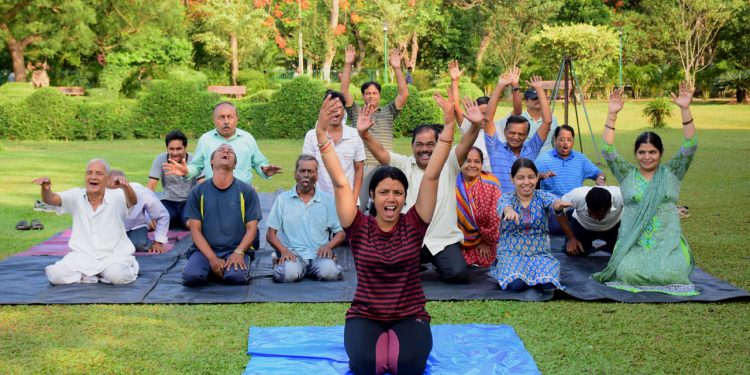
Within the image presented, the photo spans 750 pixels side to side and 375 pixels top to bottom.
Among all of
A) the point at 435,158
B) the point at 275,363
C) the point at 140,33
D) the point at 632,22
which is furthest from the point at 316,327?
the point at 632,22

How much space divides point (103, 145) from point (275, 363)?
18269 millimetres

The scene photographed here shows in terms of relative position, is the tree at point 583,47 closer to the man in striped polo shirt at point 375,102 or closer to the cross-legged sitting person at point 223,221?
the man in striped polo shirt at point 375,102

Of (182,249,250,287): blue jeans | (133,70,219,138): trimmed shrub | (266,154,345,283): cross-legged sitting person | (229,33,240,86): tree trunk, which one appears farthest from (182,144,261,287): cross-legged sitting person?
(229,33,240,86): tree trunk

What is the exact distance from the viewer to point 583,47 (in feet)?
124

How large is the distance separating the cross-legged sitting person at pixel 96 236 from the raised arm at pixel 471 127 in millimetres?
2867

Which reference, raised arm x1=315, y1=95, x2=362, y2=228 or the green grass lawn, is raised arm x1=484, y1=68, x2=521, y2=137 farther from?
raised arm x1=315, y1=95, x2=362, y2=228

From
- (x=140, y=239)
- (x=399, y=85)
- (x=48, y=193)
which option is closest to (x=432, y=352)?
(x=48, y=193)

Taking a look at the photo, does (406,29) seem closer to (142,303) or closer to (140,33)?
(140,33)

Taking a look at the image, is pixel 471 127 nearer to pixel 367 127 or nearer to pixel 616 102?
pixel 367 127

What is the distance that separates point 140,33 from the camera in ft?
113

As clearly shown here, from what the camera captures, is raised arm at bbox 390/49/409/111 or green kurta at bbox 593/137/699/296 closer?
green kurta at bbox 593/137/699/296

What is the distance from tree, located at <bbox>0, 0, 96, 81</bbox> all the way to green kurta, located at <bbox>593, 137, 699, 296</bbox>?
88.8 feet

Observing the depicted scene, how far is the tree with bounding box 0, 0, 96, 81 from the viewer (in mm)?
30297

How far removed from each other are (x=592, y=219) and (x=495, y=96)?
1.68 meters
